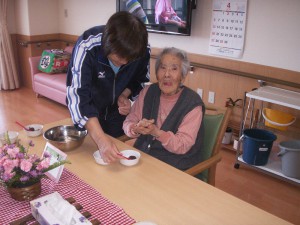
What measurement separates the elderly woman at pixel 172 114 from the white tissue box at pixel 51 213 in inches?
22.8

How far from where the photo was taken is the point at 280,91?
8.93 ft

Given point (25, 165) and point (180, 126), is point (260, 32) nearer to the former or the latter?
point (180, 126)

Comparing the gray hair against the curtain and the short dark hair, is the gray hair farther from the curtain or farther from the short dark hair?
the curtain

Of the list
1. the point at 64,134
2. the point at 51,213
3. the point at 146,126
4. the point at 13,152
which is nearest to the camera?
the point at 51,213

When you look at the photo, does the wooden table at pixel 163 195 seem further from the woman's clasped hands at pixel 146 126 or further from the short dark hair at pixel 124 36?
the short dark hair at pixel 124 36

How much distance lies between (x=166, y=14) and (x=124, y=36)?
7.34 ft

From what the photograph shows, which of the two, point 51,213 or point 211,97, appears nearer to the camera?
point 51,213

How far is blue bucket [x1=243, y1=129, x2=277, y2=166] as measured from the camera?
2.61m

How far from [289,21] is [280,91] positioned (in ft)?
1.94

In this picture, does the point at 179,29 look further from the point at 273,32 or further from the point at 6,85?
the point at 6,85

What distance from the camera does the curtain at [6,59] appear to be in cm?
493

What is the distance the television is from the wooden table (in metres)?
2.12

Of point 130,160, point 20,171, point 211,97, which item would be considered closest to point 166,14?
point 211,97

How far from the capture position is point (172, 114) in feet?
5.53
